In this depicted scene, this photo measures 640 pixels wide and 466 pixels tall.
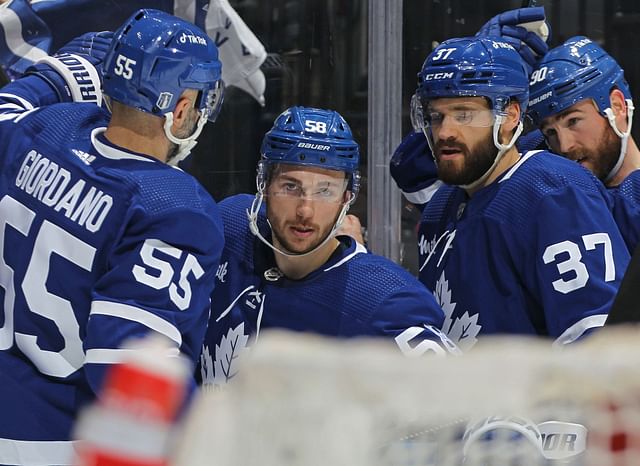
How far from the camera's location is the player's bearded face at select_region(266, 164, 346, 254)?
91.1 inches

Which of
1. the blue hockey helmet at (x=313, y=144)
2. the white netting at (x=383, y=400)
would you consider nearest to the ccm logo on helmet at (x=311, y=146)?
the blue hockey helmet at (x=313, y=144)

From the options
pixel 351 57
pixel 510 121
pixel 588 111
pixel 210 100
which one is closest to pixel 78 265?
pixel 210 100

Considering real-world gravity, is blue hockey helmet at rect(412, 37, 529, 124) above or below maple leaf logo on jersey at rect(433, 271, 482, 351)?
above

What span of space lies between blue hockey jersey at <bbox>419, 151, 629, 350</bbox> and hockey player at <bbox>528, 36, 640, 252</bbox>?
0.84 ft

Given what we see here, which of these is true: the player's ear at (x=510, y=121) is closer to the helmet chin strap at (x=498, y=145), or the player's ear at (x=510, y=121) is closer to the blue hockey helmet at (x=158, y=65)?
the helmet chin strap at (x=498, y=145)

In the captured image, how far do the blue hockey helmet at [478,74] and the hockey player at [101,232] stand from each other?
1.72 feet

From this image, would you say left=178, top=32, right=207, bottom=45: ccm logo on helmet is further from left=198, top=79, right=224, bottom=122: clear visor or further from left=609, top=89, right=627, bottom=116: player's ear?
left=609, top=89, right=627, bottom=116: player's ear

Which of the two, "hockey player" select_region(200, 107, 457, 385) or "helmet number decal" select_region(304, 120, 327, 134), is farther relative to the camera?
"helmet number decal" select_region(304, 120, 327, 134)

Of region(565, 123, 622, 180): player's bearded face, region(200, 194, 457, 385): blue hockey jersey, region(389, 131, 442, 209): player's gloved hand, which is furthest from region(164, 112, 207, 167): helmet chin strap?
region(565, 123, 622, 180): player's bearded face

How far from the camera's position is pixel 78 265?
78.1 inches

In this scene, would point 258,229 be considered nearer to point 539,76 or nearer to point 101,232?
point 101,232

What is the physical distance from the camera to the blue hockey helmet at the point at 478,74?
2.41 meters

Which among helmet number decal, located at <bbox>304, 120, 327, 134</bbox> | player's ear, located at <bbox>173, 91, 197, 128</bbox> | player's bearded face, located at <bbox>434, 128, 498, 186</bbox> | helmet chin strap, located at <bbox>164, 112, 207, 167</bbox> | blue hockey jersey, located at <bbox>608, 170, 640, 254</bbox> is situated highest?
player's ear, located at <bbox>173, 91, 197, 128</bbox>

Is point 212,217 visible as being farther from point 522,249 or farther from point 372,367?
point 372,367
